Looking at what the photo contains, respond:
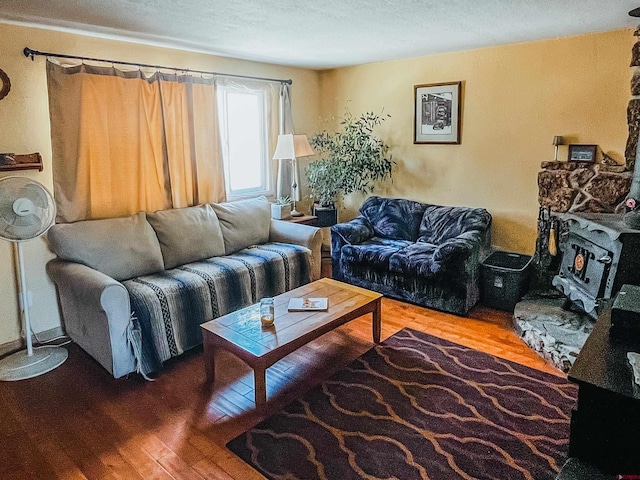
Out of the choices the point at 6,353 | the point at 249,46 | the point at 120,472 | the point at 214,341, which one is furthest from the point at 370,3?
the point at 6,353

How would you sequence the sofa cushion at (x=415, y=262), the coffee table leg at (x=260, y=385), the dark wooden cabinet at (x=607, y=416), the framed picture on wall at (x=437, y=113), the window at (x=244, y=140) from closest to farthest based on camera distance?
the dark wooden cabinet at (x=607, y=416) < the coffee table leg at (x=260, y=385) < the sofa cushion at (x=415, y=262) < the framed picture on wall at (x=437, y=113) < the window at (x=244, y=140)

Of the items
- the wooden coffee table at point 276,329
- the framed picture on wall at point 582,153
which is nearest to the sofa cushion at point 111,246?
the wooden coffee table at point 276,329

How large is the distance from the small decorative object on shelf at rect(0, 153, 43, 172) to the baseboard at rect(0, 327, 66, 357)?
1194 millimetres

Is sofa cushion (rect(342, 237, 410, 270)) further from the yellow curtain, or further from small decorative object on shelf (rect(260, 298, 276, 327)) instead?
small decorative object on shelf (rect(260, 298, 276, 327))

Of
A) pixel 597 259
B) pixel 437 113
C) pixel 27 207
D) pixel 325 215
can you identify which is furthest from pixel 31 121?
pixel 597 259

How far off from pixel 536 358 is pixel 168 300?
8.24 feet

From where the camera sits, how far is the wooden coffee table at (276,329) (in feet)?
7.91

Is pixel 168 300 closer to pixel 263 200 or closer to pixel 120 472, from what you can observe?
pixel 120 472

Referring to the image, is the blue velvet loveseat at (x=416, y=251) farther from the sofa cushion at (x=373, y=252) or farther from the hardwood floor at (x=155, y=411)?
the hardwood floor at (x=155, y=411)

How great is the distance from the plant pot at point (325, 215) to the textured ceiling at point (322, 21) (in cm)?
169

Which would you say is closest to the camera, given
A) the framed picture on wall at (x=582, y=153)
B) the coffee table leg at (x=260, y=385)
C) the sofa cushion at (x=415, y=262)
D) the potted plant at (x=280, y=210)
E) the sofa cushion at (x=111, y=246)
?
the coffee table leg at (x=260, y=385)

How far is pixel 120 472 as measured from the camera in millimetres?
2018

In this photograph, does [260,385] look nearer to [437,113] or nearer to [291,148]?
[291,148]

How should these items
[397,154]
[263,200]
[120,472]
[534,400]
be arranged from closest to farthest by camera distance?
[120,472], [534,400], [263,200], [397,154]
